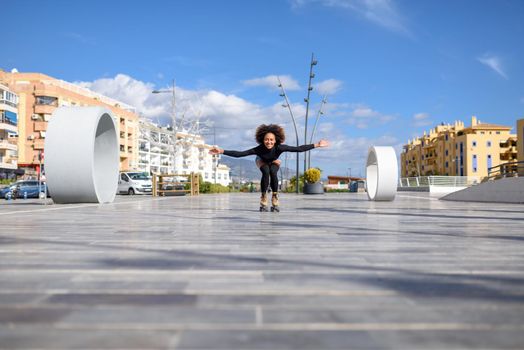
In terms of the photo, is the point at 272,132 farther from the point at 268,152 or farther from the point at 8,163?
the point at 8,163

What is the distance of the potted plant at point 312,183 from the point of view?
33.2 meters

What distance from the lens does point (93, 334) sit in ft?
6.39

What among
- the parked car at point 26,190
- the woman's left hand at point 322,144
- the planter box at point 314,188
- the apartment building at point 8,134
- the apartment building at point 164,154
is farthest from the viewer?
the apartment building at point 164,154

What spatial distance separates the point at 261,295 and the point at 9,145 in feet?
207

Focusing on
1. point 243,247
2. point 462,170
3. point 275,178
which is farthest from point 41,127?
point 462,170

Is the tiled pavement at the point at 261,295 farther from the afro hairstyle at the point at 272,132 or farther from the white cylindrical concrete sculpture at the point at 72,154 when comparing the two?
the white cylindrical concrete sculpture at the point at 72,154

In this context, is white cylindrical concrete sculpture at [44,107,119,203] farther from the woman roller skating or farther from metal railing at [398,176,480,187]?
metal railing at [398,176,480,187]

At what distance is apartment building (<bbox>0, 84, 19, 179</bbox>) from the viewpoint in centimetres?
5709

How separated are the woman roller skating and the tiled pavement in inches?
217

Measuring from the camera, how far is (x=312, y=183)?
33.2 meters

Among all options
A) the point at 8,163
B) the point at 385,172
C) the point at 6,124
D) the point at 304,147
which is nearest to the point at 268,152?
the point at 304,147

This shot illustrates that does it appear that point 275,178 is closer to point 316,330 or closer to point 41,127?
point 316,330

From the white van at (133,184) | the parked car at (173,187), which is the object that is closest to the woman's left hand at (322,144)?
the parked car at (173,187)

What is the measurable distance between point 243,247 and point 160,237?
1.35 m
